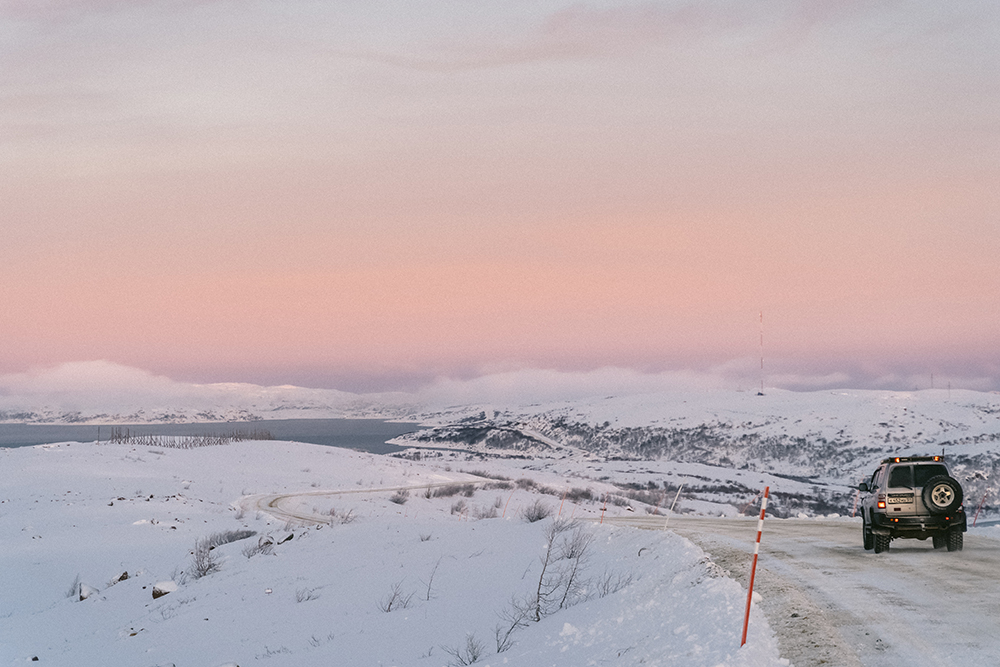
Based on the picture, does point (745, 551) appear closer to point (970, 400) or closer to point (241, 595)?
point (241, 595)

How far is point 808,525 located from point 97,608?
69.1 ft

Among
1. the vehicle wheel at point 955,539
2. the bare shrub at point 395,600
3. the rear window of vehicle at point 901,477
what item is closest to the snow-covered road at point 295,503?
the bare shrub at point 395,600

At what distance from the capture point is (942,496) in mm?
15711

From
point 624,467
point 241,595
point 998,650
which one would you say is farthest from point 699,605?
point 624,467

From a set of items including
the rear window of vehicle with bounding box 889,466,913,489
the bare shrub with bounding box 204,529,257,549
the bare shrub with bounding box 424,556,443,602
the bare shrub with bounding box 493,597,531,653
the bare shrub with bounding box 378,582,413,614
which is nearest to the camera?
the bare shrub with bounding box 493,597,531,653

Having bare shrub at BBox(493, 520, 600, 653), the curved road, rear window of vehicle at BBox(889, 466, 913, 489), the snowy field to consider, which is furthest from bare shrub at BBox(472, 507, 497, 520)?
rear window of vehicle at BBox(889, 466, 913, 489)

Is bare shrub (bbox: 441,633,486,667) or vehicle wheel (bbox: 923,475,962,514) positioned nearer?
bare shrub (bbox: 441,633,486,667)

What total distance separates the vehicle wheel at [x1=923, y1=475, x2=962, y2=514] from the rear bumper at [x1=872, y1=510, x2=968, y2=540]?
184 millimetres

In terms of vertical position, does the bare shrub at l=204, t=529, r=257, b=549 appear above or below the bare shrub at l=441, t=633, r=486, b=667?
below

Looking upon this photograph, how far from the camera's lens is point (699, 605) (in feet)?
36.5

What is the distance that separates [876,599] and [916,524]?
18.2 ft

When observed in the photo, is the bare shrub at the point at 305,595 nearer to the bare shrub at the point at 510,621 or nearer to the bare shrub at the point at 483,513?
the bare shrub at the point at 510,621

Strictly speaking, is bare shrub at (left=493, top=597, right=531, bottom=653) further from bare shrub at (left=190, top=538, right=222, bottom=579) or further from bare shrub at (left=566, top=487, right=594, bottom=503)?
bare shrub at (left=566, top=487, right=594, bottom=503)

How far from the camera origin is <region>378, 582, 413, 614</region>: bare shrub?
17125 millimetres
